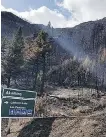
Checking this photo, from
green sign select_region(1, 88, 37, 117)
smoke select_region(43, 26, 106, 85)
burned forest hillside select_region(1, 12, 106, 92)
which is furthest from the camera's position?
smoke select_region(43, 26, 106, 85)

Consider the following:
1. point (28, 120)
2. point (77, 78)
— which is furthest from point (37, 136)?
point (77, 78)

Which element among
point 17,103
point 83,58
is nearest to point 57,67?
point 83,58

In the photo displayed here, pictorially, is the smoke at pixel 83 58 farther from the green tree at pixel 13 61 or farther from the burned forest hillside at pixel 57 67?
the green tree at pixel 13 61

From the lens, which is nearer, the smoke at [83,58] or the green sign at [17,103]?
the green sign at [17,103]

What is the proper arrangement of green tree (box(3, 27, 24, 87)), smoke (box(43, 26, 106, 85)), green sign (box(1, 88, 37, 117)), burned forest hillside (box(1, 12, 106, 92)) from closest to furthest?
1. green sign (box(1, 88, 37, 117))
2. green tree (box(3, 27, 24, 87))
3. burned forest hillside (box(1, 12, 106, 92))
4. smoke (box(43, 26, 106, 85))

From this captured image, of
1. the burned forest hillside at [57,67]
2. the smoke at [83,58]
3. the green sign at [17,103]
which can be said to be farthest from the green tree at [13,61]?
the green sign at [17,103]

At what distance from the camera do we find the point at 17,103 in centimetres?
2986

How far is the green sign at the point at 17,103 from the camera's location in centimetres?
2936

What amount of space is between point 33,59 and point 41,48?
3.58m

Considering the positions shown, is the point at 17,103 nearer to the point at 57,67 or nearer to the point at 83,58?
the point at 57,67

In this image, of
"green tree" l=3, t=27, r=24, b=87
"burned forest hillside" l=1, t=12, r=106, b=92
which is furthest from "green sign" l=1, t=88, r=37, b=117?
"burned forest hillside" l=1, t=12, r=106, b=92

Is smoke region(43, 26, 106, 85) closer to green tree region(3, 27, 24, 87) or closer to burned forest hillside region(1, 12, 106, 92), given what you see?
burned forest hillside region(1, 12, 106, 92)

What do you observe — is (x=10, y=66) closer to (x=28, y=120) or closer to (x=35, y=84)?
(x=35, y=84)

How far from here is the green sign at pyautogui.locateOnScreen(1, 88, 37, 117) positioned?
29359 mm
